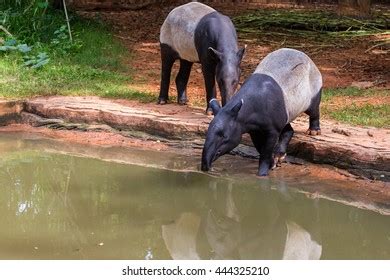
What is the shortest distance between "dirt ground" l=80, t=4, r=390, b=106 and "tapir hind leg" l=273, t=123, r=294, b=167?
2221 millimetres

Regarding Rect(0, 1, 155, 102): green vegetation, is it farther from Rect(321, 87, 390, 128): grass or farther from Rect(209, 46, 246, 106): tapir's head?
Rect(321, 87, 390, 128): grass

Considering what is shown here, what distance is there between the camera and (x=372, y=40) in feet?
42.6

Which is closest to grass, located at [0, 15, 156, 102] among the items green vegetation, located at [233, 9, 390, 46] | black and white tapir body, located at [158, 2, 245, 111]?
black and white tapir body, located at [158, 2, 245, 111]

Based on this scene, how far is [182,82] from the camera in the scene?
905 cm

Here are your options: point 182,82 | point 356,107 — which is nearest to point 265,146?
point 356,107

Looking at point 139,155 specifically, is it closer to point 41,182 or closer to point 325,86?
point 41,182

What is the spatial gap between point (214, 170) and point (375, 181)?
1.55 metres

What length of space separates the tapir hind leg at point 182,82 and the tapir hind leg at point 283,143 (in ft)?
7.52

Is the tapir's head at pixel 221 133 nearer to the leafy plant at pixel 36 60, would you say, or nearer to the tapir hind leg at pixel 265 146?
the tapir hind leg at pixel 265 146

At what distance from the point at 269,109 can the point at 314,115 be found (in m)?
0.87

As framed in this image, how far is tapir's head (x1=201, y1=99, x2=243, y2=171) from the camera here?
244 inches

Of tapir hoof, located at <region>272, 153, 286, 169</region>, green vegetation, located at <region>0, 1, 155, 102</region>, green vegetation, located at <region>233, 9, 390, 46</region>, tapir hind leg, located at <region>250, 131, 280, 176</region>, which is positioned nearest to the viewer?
tapir hind leg, located at <region>250, 131, 280, 176</region>

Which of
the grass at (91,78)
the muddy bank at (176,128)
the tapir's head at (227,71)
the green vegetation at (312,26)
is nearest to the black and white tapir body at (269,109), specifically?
the muddy bank at (176,128)

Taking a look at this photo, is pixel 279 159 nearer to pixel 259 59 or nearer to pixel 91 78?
pixel 91 78
